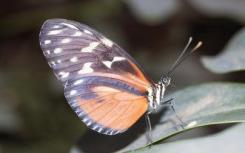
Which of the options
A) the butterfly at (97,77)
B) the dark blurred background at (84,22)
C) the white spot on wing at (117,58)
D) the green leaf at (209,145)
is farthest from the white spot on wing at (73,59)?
the dark blurred background at (84,22)

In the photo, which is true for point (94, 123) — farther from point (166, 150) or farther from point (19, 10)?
point (19, 10)

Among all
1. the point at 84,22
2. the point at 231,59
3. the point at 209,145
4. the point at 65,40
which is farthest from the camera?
the point at 84,22

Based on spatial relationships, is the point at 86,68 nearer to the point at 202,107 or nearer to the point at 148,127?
the point at 148,127

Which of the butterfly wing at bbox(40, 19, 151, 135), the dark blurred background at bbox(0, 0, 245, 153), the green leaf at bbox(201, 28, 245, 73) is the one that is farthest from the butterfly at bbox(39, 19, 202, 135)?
the dark blurred background at bbox(0, 0, 245, 153)

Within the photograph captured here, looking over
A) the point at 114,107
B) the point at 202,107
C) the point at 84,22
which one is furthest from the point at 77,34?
the point at 84,22

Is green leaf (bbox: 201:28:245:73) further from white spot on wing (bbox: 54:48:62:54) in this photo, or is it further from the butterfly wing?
white spot on wing (bbox: 54:48:62:54)

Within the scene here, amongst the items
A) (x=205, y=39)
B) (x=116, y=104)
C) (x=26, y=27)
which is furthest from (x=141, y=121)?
(x=205, y=39)

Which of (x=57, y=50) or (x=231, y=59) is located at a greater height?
(x=231, y=59)

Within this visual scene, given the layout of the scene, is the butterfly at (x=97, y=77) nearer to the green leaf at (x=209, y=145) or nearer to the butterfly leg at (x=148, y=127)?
the butterfly leg at (x=148, y=127)
